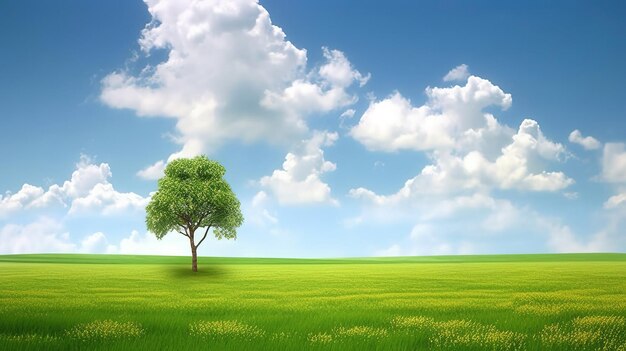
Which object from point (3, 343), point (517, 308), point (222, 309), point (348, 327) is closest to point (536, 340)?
point (348, 327)

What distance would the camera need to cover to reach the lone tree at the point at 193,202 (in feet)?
194

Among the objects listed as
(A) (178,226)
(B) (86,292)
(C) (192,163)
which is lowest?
(B) (86,292)

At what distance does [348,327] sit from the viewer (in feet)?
59.3

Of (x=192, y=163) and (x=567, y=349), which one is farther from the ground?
(x=192, y=163)

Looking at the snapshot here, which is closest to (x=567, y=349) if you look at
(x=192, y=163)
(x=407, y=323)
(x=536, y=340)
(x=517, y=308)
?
(x=536, y=340)

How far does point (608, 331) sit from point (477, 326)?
3.95 m

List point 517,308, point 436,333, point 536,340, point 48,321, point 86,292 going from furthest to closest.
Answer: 1. point 86,292
2. point 517,308
3. point 48,321
4. point 436,333
5. point 536,340

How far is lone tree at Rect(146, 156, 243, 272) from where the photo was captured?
59062 mm

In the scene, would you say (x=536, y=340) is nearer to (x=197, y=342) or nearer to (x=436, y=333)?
(x=436, y=333)

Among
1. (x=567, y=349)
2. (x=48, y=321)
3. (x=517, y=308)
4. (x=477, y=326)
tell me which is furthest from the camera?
(x=517, y=308)

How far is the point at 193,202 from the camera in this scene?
5931cm

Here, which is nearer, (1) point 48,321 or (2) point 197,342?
(2) point 197,342

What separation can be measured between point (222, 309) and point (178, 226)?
4091cm

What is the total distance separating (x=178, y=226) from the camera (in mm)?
62656
